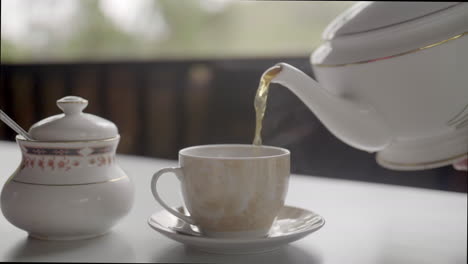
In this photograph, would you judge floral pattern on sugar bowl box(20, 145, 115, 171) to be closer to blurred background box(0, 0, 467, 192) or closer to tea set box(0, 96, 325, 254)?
tea set box(0, 96, 325, 254)

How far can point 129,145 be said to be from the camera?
1.99 metres

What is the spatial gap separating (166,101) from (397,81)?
4.54 feet

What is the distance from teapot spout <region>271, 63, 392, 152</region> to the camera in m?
0.60

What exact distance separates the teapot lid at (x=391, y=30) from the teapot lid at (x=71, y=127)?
0.27 metres

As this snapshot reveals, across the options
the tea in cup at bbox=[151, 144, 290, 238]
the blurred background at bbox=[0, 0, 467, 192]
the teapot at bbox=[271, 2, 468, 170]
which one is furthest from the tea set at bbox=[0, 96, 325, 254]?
the blurred background at bbox=[0, 0, 467, 192]

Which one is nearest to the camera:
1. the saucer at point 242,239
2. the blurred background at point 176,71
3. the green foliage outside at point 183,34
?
the saucer at point 242,239

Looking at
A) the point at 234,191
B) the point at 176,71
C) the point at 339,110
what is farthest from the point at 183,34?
the point at 234,191

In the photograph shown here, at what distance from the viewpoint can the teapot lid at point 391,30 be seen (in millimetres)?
560

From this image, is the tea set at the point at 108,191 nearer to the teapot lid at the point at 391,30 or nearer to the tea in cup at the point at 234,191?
the tea in cup at the point at 234,191

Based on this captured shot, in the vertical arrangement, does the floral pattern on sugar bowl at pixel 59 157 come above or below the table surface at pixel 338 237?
above

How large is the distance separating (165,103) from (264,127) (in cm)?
72

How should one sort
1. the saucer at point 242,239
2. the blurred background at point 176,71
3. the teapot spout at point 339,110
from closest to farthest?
the saucer at point 242,239
the teapot spout at point 339,110
the blurred background at point 176,71

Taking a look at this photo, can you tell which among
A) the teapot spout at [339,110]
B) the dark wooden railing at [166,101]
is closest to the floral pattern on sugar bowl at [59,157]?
the teapot spout at [339,110]

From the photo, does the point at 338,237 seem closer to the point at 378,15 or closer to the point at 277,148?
the point at 277,148
